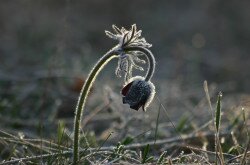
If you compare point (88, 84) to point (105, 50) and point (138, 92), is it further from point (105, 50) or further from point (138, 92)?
point (105, 50)

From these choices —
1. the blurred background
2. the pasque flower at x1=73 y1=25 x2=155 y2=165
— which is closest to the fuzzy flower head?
Result: the pasque flower at x1=73 y1=25 x2=155 y2=165

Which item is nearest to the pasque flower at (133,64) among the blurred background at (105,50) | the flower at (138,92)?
the flower at (138,92)

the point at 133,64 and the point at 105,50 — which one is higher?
the point at 105,50

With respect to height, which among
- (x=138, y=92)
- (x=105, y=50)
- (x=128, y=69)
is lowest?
(x=138, y=92)

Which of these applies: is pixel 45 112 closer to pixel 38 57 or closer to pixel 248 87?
pixel 38 57

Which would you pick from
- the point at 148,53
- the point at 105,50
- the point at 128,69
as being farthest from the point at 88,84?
the point at 105,50

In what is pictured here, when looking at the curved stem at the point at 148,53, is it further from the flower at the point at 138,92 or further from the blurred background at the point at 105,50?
the blurred background at the point at 105,50

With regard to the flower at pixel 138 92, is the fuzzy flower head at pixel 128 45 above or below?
above
